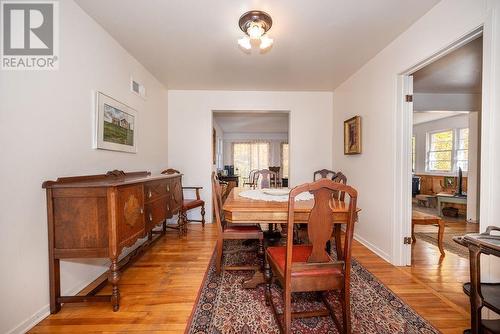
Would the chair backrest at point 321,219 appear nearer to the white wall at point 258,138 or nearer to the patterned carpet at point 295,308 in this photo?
the patterned carpet at point 295,308

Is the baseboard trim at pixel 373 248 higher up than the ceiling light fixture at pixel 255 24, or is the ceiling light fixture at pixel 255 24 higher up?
the ceiling light fixture at pixel 255 24

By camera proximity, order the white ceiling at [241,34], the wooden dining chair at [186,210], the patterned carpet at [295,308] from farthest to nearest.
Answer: the wooden dining chair at [186,210] < the white ceiling at [241,34] < the patterned carpet at [295,308]

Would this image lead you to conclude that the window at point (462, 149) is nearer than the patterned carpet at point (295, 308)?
No

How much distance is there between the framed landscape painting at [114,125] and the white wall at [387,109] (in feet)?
9.81

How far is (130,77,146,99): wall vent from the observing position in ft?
9.08

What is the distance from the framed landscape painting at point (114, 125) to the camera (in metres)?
2.09

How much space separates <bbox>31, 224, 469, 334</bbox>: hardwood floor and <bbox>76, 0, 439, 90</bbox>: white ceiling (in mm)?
2414

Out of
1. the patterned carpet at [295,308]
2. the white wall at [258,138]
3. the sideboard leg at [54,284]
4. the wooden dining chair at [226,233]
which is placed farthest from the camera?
the white wall at [258,138]

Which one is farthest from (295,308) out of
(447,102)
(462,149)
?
(462,149)

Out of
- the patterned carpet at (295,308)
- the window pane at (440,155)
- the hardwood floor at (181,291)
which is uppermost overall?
the window pane at (440,155)

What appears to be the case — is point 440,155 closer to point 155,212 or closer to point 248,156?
point 248,156

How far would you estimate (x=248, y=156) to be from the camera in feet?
29.1

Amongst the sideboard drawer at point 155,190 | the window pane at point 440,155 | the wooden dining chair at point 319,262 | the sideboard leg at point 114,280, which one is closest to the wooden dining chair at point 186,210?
the sideboard drawer at point 155,190

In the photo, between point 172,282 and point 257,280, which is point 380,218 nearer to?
point 257,280
